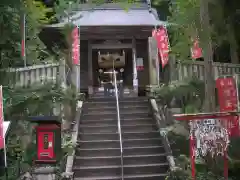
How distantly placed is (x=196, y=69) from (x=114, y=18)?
5.34m

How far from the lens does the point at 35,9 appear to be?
44.0ft

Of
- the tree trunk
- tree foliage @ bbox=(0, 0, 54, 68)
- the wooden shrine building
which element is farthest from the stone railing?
the tree trunk

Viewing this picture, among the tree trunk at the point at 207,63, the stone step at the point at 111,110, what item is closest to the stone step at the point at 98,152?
the stone step at the point at 111,110

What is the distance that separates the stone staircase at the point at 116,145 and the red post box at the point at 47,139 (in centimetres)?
135

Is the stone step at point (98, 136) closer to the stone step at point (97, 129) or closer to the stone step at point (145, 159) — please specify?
the stone step at point (97, 129)

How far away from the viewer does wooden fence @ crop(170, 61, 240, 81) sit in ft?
34.9

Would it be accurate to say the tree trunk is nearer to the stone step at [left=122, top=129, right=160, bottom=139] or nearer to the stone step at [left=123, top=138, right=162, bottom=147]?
the stone step at [left=123, top=138, right=162, bottom=147]

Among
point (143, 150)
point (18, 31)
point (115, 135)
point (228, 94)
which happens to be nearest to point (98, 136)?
point (115, 135)

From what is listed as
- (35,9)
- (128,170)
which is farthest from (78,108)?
(35,9)

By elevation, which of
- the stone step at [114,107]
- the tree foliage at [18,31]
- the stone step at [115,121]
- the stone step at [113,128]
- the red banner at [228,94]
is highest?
the tree foliage at [18,31]

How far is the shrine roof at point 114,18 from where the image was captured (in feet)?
44.9

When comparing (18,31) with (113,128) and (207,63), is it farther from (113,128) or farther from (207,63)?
(207,63)

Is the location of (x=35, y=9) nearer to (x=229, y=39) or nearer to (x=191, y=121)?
(x=229, y=39)

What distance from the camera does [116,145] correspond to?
32.3 ft
